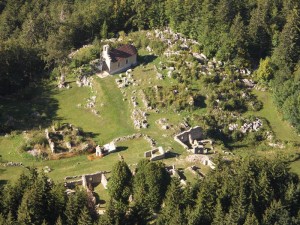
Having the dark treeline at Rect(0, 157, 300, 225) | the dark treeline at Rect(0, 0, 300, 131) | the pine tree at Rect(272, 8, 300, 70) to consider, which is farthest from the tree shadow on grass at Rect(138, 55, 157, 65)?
the dark treeline at Rect(0, 157, 300, 225)

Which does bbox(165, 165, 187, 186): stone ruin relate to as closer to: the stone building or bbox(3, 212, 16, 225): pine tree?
bbox(3, 212, 16, 225): pine tree

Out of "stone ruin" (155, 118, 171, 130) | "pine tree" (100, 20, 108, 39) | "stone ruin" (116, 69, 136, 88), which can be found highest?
"pine tree" (100, 20, 108, 39)

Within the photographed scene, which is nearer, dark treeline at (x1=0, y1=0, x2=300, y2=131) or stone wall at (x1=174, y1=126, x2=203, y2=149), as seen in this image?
stone wall at (x1=174, y1=126, x2=203, y2=149)

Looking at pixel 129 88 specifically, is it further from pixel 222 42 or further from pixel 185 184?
pixel 185 184

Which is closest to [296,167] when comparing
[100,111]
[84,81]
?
[100,111]

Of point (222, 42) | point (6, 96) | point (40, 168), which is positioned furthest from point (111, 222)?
point (222, 42)

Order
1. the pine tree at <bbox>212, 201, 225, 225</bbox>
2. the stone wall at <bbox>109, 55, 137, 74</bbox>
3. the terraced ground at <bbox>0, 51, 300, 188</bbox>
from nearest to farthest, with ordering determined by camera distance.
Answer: the pine tree at <bbox>212, 201, 225, 225</bbox>, the terraced ground at <bbox>0, 51, 300, 188</bbox>, the stone wall at <bbox>109, 55, 137, 74</bbox>

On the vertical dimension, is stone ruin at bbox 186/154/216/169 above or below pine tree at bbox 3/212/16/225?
below

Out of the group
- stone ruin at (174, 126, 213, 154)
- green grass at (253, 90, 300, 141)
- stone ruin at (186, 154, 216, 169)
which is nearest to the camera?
stone ruin at (186, 154, 216, 169)
